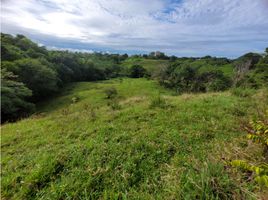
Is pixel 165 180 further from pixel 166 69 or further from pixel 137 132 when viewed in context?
pixel 166 69

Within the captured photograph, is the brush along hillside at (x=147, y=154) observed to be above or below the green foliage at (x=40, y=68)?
above

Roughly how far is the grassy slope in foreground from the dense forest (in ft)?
18.5

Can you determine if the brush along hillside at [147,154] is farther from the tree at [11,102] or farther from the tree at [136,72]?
the tree at [136,72]

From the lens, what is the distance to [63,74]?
45.2m

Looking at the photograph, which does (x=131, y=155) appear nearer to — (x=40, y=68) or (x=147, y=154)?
(x=147, y=154)

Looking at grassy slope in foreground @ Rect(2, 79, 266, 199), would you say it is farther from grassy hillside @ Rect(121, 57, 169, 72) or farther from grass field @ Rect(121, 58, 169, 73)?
grassy hillside @ Rect(121, 57, 169, 72)

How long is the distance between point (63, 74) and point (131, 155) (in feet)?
151

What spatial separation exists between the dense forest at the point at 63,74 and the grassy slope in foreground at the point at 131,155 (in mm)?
5644

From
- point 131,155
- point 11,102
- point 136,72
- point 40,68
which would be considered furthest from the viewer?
point 136,72

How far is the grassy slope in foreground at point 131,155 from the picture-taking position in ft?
6.98

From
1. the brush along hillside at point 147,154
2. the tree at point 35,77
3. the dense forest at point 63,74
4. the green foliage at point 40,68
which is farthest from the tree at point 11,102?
the brush along hillside at point 147,154

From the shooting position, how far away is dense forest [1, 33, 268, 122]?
57.0ft

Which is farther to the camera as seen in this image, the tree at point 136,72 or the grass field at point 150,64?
the grass field at point 150,64

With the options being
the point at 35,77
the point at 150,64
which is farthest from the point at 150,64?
the point at 35,77
